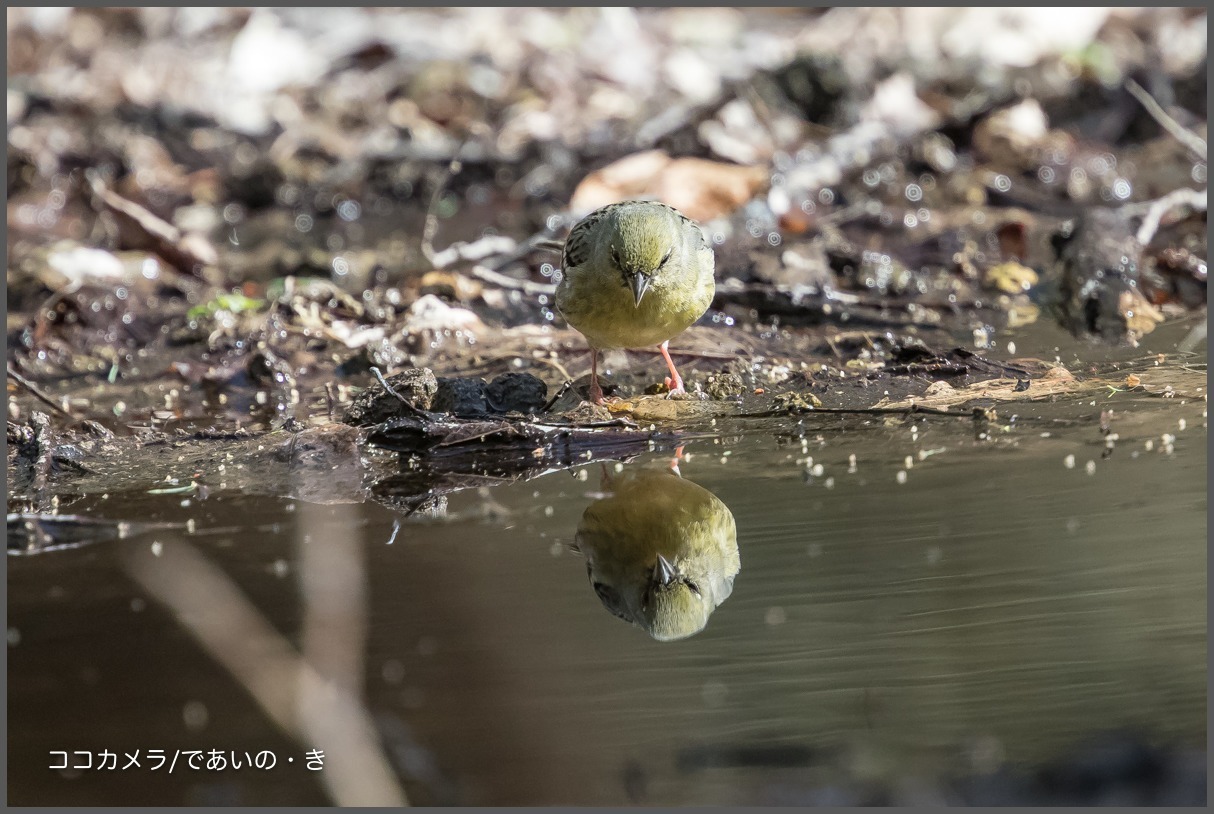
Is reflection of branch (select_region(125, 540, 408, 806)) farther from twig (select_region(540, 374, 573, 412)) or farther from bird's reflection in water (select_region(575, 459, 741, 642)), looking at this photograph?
twig (select_region(540, 374, 573, 412))

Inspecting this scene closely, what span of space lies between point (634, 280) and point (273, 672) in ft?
7.99

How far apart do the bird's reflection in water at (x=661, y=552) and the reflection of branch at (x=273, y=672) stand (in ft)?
2.65

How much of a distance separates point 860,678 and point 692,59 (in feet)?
29.0

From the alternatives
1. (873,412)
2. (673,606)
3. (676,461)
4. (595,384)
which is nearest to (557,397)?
(595,384)

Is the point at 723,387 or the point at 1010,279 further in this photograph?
the point at 1010,279

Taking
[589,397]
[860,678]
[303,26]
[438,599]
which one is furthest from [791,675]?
[303,26]

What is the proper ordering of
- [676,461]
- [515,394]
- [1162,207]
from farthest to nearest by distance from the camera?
[1162,207] → [515,394] → [676,461]

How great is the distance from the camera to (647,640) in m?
3.15

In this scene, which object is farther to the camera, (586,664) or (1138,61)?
(1138,61)

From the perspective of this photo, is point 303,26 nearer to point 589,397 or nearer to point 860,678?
point 589,397

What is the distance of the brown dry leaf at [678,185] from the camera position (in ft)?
25.8

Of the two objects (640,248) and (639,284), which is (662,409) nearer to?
(639,284)

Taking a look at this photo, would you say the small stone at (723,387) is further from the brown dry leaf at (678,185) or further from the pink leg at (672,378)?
the brown dry leaf at (678,185)

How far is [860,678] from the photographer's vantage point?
2840mm
